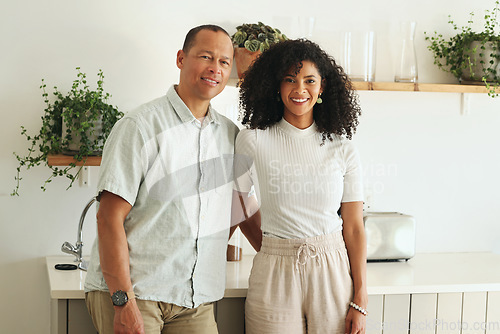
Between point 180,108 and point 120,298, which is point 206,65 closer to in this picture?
Answer: point 180,108

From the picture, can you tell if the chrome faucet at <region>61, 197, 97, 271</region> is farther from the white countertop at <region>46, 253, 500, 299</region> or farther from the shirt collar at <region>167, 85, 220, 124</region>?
the shirt collar at <region>167, 85, 220, 124</region>

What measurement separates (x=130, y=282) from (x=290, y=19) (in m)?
1.16

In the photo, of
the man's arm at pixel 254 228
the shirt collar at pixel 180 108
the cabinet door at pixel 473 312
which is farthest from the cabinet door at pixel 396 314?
the shirt collar at pixel 180 108

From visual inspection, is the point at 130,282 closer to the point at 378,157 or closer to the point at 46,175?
the point at 46,175

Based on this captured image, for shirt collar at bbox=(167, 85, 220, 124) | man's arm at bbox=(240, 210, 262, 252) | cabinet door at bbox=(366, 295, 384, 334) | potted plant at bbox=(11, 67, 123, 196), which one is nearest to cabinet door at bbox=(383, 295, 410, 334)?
cabinet door at bbox=(366, 295, 384, 334)

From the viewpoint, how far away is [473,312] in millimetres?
1791

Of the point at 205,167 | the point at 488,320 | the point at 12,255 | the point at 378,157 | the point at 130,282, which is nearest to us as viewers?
the point at 130,282

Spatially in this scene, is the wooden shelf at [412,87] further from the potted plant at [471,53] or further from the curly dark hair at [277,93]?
the curly dark hair at [277,93]

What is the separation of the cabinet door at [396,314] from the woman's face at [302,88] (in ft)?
2.06

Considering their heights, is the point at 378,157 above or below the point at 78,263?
above

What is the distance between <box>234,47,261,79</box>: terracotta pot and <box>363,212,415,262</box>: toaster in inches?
25.7

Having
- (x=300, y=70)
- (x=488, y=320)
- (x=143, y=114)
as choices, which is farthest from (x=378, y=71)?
(x=143, y=114)

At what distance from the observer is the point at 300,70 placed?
4.84ft

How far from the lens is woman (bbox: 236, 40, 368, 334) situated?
56.6 inches
